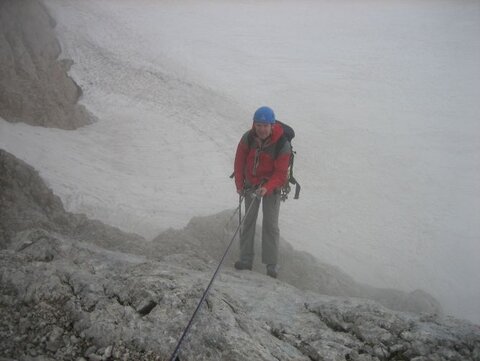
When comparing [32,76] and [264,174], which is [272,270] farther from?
[32,76]

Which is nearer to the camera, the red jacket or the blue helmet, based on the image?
the blue helmet

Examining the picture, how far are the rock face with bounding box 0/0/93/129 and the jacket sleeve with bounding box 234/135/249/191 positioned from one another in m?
10.7

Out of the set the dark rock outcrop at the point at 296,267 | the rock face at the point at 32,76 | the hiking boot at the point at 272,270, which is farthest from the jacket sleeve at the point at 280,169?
the rock face at the point at 32,76

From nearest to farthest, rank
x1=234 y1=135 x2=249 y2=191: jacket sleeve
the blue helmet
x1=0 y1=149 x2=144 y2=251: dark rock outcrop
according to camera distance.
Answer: the blue helmet, x1=234 y1=135 x2=249 y2=191: jacket sleeve, x1=0 y1=149 x2=144 y2=251: dark rock outcrop

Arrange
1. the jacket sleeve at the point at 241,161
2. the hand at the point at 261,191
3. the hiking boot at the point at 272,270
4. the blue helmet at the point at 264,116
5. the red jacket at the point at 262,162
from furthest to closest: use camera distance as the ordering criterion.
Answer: the hiking boot at the point at 272,270 → the jacket sleeve at the point at 241,161 → the red jacket at the point at 262,162 → the hand at the point at 261,191 → the blue helmet at the point at 264,116

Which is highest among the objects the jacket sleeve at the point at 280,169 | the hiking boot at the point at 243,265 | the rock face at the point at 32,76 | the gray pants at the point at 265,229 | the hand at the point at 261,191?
the rock face at the point at 32,76

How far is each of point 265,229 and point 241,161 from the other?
1.25m

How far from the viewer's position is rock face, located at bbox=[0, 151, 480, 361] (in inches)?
119

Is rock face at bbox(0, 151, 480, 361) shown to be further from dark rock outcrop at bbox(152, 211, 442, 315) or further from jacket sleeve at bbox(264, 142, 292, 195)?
dark rock outcrop at bbox(152, 211, 442, 315)

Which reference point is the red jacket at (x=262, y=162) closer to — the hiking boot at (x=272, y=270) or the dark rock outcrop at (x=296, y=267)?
the hiking boot at (x=272, y=270)

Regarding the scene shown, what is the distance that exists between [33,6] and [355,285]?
2323cm

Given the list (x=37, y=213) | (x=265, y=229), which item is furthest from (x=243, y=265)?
(x=37, y=213)

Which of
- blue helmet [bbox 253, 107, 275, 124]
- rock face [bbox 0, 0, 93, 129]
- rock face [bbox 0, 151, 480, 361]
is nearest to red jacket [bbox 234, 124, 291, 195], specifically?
blue helmet [bbox 253, 107, 275, 124]

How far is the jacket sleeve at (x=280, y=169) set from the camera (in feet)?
17.8
